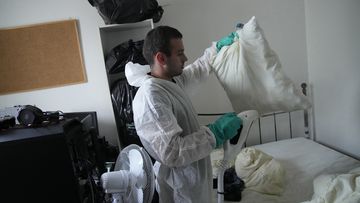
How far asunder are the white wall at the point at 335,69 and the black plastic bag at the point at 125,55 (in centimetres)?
147

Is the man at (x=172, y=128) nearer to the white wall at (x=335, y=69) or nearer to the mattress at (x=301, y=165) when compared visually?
the mattress at (x=301, y=165)

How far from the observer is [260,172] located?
1.75 metres

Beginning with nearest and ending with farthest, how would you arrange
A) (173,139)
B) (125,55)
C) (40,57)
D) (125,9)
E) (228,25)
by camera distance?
(173,139), (125,9), (125,55), (40,57), (228,25)

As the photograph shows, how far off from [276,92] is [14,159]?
1128 millimetres

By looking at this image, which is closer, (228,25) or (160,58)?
(160,58)

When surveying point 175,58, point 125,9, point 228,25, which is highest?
point 125,9

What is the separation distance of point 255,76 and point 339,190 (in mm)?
709

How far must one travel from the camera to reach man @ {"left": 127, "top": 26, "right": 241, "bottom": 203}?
3.41 feet

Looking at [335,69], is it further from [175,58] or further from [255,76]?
[175,58]

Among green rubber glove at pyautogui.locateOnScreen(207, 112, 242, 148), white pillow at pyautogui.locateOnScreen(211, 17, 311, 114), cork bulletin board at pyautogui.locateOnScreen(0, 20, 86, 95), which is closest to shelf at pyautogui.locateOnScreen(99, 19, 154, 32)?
cork bulletin board at pyautogui.locateOnScreen(0, 20, 86, 95)

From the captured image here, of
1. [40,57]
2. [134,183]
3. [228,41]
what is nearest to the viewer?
[134,183]

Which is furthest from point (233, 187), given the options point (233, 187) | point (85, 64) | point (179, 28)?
point (85, 64)

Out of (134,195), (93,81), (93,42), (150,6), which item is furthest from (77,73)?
(134,195)

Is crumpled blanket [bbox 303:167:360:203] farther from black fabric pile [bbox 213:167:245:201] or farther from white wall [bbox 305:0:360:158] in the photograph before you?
white wall [bbox 305:0:360:158]
